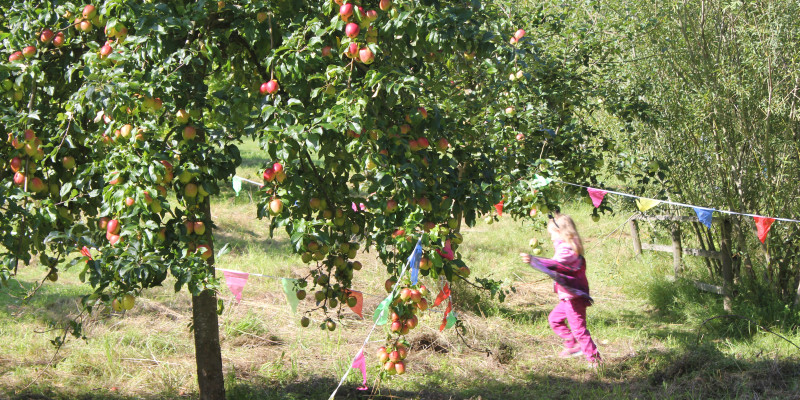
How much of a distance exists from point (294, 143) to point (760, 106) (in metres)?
4.57

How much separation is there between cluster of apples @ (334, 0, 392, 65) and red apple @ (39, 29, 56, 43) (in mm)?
1333

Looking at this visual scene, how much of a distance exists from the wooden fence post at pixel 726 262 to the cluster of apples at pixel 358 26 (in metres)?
4.94

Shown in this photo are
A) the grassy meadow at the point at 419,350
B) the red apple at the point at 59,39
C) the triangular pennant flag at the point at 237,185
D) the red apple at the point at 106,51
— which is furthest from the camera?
the grassy meadow at the point at 419,350

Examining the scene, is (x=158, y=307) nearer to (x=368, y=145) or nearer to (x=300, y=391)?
(x=300, y=391)

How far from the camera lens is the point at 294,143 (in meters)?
2.70

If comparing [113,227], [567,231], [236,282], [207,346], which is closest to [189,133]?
[113,227]

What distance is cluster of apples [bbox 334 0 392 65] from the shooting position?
8.72 ft

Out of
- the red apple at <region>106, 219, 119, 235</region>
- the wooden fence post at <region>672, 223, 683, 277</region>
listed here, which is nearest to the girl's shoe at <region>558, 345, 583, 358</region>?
the wooden fence post at <region>672, 223, 683, 277</region>

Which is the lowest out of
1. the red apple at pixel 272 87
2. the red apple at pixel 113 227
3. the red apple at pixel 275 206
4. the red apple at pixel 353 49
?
the red apple at pixel 113 227

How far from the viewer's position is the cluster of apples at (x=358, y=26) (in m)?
2.66

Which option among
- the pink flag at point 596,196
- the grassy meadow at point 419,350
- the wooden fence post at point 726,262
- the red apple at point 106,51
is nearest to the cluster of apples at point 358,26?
the red apple at point 106,51

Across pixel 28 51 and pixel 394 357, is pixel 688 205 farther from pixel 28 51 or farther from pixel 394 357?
pixel 28 51

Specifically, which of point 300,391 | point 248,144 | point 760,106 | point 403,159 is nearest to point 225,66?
point 403,159

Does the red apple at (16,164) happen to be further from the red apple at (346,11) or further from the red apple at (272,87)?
the red apple at (346,11)
